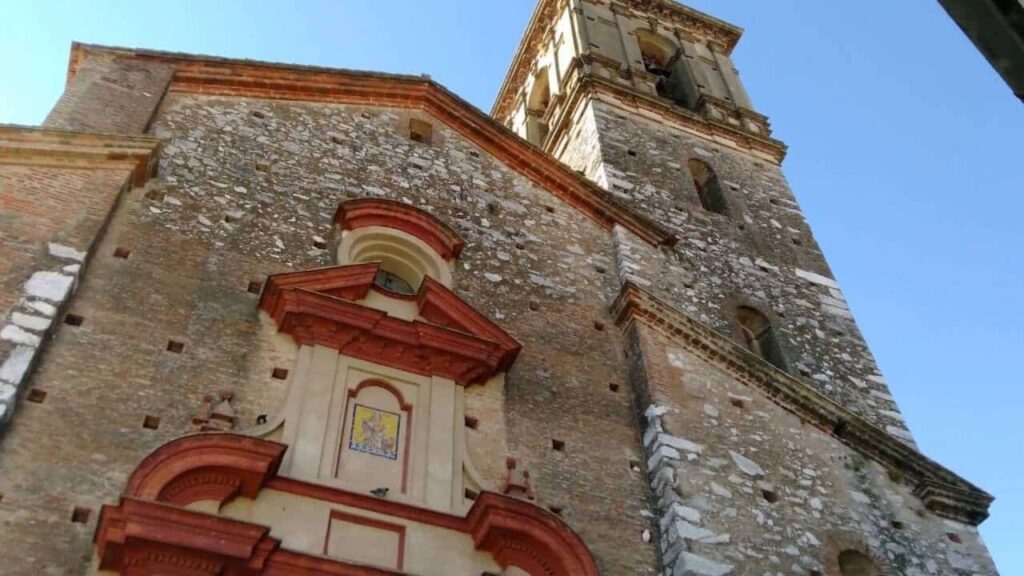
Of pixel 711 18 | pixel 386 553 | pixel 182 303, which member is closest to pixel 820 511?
pixel 386 553

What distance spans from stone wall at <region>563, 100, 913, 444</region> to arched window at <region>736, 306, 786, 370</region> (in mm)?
98

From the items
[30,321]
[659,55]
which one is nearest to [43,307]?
[30,321]

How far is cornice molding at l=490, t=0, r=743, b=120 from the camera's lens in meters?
19.4

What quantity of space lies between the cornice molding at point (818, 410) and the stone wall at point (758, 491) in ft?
0.28

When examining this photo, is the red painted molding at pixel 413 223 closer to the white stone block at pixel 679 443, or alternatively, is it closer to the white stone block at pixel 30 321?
the white stone block at pixel 679 443

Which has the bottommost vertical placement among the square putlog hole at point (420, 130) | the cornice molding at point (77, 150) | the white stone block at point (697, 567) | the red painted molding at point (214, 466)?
the white stone block at point (697, 567)

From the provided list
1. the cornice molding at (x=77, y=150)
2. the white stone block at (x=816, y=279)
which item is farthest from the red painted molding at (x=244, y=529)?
the white stone block at (x=816, y=279)

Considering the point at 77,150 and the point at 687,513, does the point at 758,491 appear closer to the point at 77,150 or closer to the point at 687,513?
the point at 687,513

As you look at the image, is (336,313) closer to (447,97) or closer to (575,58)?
(447,97)

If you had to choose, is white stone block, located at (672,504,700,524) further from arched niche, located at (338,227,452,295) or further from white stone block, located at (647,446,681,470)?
arched niche, located at (338,227,452,295)

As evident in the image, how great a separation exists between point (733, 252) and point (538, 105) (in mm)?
7955

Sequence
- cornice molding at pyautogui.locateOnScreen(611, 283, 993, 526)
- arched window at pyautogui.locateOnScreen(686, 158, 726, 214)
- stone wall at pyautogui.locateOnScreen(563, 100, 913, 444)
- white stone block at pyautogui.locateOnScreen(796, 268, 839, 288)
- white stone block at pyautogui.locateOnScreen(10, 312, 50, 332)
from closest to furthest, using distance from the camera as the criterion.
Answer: white stone block at pyautogui.locateOnScreen(10, 312, 50, 332) → cornice molding at pyautogui.locateOnScreen(611, 283, 993, 526) → stone wall at pyautogui.locateOnScreen(563, 100, 913, 444) → white stone block at pyautogui.locateOnScreen(796, 268, 839, 288) → arched window at pyautogui.locateOnScreen(686, 158, 726, 214)

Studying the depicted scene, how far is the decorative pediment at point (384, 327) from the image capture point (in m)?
7.97

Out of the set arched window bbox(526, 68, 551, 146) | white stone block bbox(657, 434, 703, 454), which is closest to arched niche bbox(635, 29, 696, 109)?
arched window bbox(526, 68, 551, 146)
